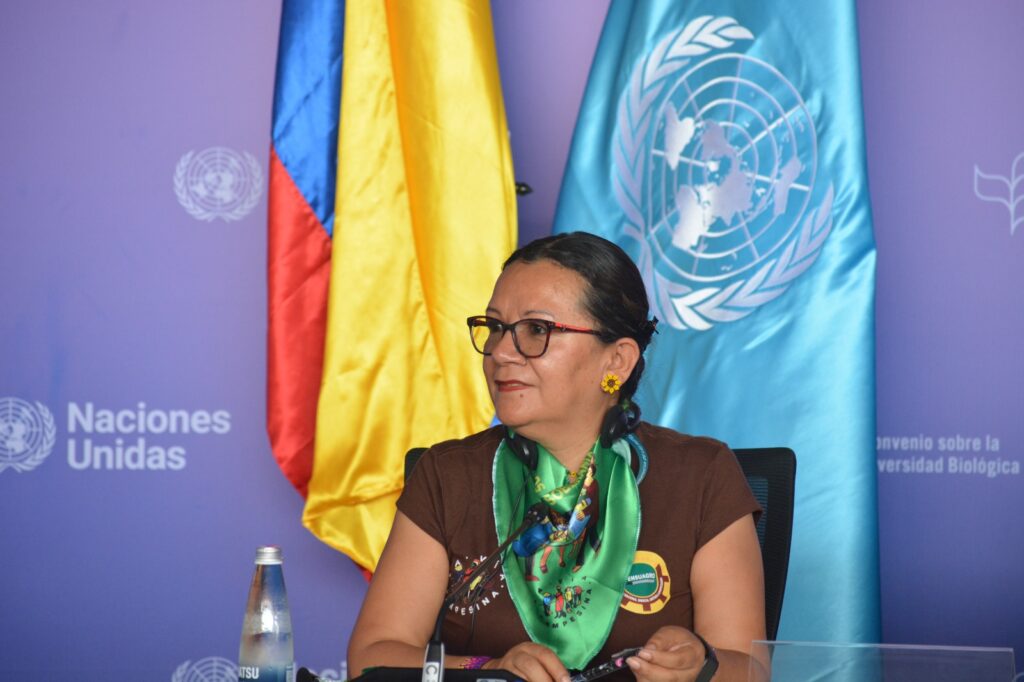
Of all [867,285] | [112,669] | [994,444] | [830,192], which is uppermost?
[830,192]

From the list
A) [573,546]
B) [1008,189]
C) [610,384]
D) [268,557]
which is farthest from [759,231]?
[268,557]

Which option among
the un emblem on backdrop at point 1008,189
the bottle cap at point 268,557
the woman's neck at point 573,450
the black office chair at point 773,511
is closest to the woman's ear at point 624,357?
the woman's neck at point 573,450

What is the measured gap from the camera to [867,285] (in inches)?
106

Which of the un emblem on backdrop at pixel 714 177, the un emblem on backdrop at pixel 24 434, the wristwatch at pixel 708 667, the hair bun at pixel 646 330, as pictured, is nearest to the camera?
the wristwatch at pixel 708 667

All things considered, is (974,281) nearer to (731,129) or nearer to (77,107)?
(731,129)

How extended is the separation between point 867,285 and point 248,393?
1.65 meters

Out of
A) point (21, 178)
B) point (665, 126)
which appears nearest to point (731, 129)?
point (665, 126)

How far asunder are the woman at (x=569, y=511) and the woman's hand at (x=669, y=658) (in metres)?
0.16

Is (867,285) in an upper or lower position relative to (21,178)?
lower

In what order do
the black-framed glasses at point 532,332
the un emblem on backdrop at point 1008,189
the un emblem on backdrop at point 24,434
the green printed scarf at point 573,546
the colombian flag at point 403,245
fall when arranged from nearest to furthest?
1. the green printed scarf at point 573,546
2. the black-framed glasses at point 532,332
3. the colombian flag at point 403,245
4. the un emblem on backdrop at point 1008,189
5. the un emblem on backdrop at point 24,434

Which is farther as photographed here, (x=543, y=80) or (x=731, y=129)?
(x=543, y=80)

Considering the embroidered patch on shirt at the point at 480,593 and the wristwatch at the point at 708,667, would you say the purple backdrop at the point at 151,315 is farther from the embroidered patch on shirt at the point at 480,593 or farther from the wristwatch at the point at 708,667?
the wristwatch at the point at 708,667

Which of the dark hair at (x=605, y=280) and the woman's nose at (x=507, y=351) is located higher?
the dark hair at (x=605, y=280)

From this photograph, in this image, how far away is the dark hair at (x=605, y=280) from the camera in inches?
76.4
